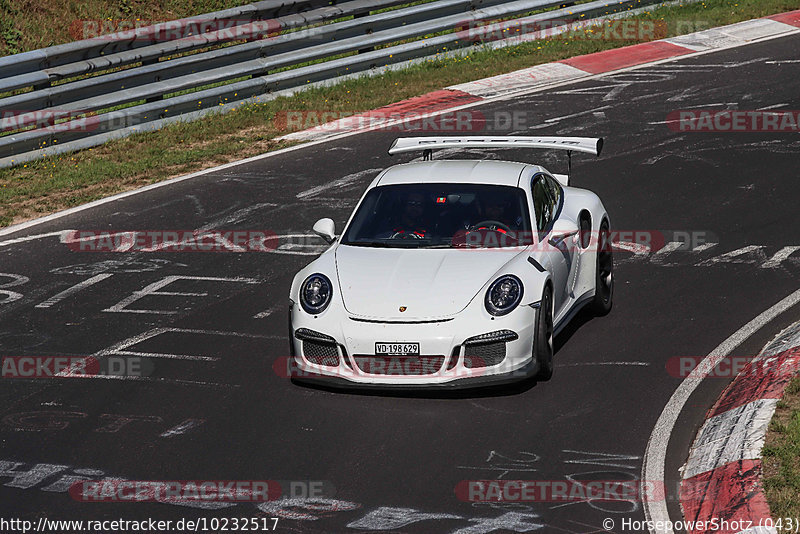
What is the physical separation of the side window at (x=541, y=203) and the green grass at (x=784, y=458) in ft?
7.82

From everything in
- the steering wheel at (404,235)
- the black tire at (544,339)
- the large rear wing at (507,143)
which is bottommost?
the black tire at (544,339)

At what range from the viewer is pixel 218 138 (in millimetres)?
16578

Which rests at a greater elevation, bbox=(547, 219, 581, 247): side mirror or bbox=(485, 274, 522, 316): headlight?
bbox=(547, 219, 581, 247): side mirror

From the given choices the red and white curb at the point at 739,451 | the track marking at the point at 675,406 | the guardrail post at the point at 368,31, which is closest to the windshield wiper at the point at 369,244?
the track marking at the point at 675,406

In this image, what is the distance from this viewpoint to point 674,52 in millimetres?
19812

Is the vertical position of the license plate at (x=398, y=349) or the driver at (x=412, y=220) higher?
the driver at (x=412, y=220)

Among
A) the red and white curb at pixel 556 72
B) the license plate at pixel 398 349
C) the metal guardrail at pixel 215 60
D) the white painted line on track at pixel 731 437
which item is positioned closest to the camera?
the white painted line on track at pixel 731 437

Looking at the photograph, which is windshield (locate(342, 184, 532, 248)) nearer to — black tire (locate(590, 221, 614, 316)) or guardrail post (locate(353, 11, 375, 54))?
black tire (locate(590, 221, 614, 316))

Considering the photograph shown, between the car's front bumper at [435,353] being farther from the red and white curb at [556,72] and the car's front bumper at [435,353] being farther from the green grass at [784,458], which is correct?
the red and white curb at [556,72]

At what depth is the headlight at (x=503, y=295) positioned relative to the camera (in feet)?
27.8

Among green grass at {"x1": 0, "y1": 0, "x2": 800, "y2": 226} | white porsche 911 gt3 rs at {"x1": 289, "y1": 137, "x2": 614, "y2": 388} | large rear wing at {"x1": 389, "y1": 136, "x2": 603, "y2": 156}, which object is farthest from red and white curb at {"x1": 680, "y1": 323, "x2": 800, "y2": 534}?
green grass at {"x1": 0, "y1": 0, "x2": 800, "y2": 226}

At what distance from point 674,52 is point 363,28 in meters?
5.13

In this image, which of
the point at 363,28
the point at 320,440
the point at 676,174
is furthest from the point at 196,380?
the point at 363,28

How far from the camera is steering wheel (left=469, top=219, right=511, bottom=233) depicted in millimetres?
9383
